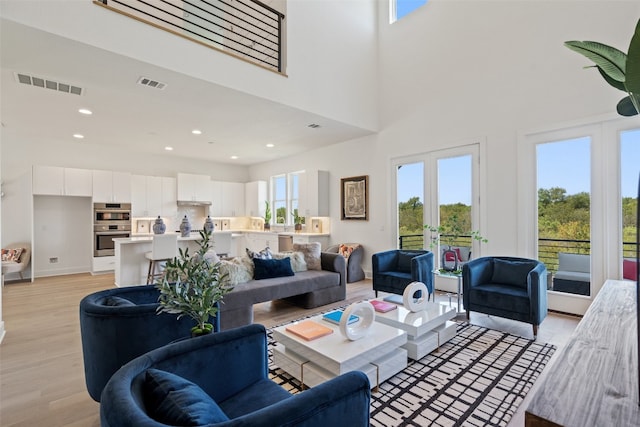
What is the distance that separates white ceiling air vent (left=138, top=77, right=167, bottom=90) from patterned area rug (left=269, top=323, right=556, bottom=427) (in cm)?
335

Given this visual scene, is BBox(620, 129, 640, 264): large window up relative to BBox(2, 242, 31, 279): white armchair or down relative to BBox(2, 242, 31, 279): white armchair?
up

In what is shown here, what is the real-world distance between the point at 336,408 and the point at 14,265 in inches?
291

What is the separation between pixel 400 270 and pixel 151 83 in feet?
14.1

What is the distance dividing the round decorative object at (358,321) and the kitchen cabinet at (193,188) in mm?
7007

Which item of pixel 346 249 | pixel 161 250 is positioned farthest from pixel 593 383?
pixel 161 250

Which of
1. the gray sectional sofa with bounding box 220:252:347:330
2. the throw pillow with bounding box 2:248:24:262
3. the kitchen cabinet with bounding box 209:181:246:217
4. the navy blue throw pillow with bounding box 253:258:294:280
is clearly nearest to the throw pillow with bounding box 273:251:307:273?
the gray sectional sofa with bounding box 220:252:347:330

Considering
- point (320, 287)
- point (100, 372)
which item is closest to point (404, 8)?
point (320, 287)

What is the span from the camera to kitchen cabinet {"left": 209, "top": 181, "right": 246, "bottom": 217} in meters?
8.99

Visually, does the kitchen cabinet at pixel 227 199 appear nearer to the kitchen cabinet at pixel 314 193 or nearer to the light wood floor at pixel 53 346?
the kitchen cabinet at pixel 314 193

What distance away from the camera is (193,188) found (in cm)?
838

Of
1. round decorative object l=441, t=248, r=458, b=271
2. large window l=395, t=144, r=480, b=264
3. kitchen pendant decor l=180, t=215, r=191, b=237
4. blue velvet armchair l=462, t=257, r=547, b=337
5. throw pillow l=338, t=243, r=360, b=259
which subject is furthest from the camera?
throw pillow l=338, t=243, r=360, b=259

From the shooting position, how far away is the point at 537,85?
13.5 feet

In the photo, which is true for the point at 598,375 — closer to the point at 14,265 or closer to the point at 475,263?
the point at 475,263

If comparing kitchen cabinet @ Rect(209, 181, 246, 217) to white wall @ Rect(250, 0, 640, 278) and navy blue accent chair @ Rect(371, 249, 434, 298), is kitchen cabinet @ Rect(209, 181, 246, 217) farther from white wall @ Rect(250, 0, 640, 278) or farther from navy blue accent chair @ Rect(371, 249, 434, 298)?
navy blue accent chair @ Rect(371, 249, 434, 298)
